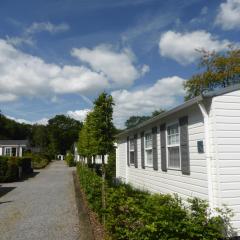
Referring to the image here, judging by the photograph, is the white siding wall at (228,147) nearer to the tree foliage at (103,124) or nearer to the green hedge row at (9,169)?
the tree foliage at (103,124)

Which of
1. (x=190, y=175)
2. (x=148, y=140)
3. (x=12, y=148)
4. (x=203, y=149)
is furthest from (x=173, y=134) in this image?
(x=12, y=148)

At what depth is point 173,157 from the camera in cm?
954

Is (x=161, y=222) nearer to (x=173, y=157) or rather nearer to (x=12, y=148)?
(x=173, y=157)

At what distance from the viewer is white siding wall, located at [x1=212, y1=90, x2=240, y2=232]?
696 centimetres

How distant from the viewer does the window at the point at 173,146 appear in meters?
9.18

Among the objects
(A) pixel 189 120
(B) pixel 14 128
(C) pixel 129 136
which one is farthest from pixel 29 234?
(B) pixel 14 128

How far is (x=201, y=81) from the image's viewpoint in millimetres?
32750

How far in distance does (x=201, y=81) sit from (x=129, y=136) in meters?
19.2

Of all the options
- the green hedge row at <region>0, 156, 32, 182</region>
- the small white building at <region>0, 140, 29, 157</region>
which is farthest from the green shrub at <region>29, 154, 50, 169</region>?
the green hedge row at <region>0, 156, 32, 182</region>

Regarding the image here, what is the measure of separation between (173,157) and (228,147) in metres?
2.60

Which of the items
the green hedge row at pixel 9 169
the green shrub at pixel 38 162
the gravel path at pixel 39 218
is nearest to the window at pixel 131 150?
the gravel path at pixel 39 218

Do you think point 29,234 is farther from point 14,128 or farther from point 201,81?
point 14,128

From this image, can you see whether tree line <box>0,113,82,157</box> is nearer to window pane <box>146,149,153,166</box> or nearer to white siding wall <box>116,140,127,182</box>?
white siding wall <box>116,140,127,182</box>

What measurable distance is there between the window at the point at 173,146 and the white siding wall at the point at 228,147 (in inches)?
80.9
